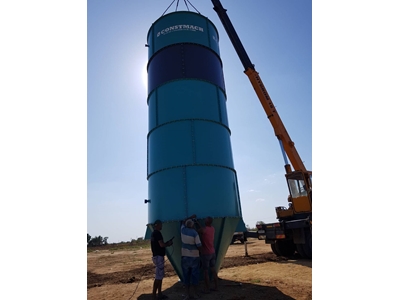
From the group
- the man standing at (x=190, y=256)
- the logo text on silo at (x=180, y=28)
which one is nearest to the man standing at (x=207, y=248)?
the man standing at (x=190, y=256)

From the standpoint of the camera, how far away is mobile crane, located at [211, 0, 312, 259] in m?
11.7

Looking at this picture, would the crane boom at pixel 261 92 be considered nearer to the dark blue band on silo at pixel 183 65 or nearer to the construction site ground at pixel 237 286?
the dark blue band on silo at pixel 183 65

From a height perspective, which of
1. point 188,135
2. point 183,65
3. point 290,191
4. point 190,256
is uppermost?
point 183,65

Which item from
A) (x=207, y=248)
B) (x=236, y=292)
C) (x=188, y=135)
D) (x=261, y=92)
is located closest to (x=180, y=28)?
(x=188, y=135)

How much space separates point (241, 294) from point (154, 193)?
3303mm

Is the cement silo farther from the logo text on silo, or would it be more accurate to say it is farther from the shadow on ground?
A: the shadow on ground

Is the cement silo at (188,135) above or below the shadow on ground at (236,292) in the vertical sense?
above

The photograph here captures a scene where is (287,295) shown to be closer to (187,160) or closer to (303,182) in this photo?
(187,160)

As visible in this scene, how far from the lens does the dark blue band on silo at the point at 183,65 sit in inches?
323

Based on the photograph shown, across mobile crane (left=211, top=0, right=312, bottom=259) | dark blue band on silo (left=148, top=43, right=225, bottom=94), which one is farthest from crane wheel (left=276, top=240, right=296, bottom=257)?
dark blue band on silo (left=148, top=43, right=225, bottom=94)

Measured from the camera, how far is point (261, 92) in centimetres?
1332

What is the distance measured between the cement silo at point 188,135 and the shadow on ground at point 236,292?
0.57 m

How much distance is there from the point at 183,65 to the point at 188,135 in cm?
219

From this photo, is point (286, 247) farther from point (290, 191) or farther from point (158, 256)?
point (158, 256)
